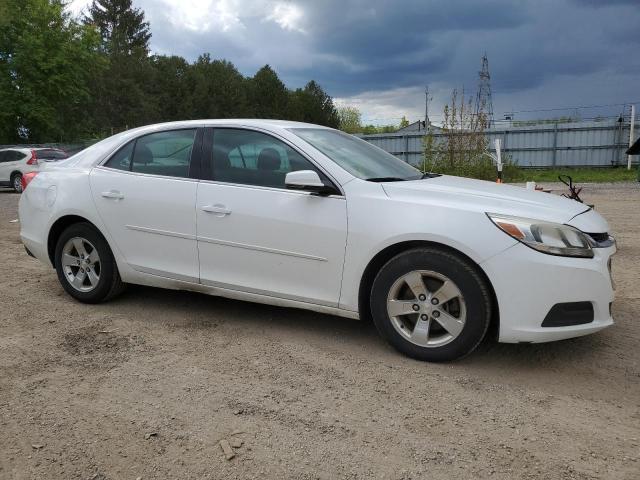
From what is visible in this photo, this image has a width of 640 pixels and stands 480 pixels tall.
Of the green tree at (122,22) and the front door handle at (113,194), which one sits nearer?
the front door handle at (113,194)

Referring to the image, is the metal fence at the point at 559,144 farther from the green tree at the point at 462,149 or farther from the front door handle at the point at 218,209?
the front door handle at the point at 218,209

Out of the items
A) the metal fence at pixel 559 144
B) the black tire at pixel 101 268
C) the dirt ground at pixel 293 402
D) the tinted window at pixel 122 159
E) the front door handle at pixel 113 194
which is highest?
the metal fence at pixel 559 144

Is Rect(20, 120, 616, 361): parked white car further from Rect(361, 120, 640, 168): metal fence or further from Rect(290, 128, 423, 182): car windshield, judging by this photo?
Rect(361, 120, 640, 168): metal fence

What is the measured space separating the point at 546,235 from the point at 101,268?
353cm

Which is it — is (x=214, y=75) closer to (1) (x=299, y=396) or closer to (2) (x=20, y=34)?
(2) (x=20, y=34)

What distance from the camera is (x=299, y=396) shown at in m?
3.18

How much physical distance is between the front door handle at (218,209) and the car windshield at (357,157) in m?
0.78

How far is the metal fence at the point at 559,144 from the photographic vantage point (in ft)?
99.9

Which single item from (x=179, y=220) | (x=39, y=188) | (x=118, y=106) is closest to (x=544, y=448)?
(x=179, y=220)

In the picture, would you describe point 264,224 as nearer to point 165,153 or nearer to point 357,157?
point 357,157

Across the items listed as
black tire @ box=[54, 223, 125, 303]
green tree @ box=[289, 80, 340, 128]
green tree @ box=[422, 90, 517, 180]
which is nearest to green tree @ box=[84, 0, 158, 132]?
green tree @ box=[289, 80, 340, 128]

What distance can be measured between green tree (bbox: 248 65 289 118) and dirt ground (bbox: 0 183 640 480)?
68.8 metres

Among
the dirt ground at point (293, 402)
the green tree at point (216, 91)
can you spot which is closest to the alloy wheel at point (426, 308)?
the dirt ground at point (293, 402)

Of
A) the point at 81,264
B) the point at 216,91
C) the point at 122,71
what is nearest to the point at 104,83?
the point at 122,71
